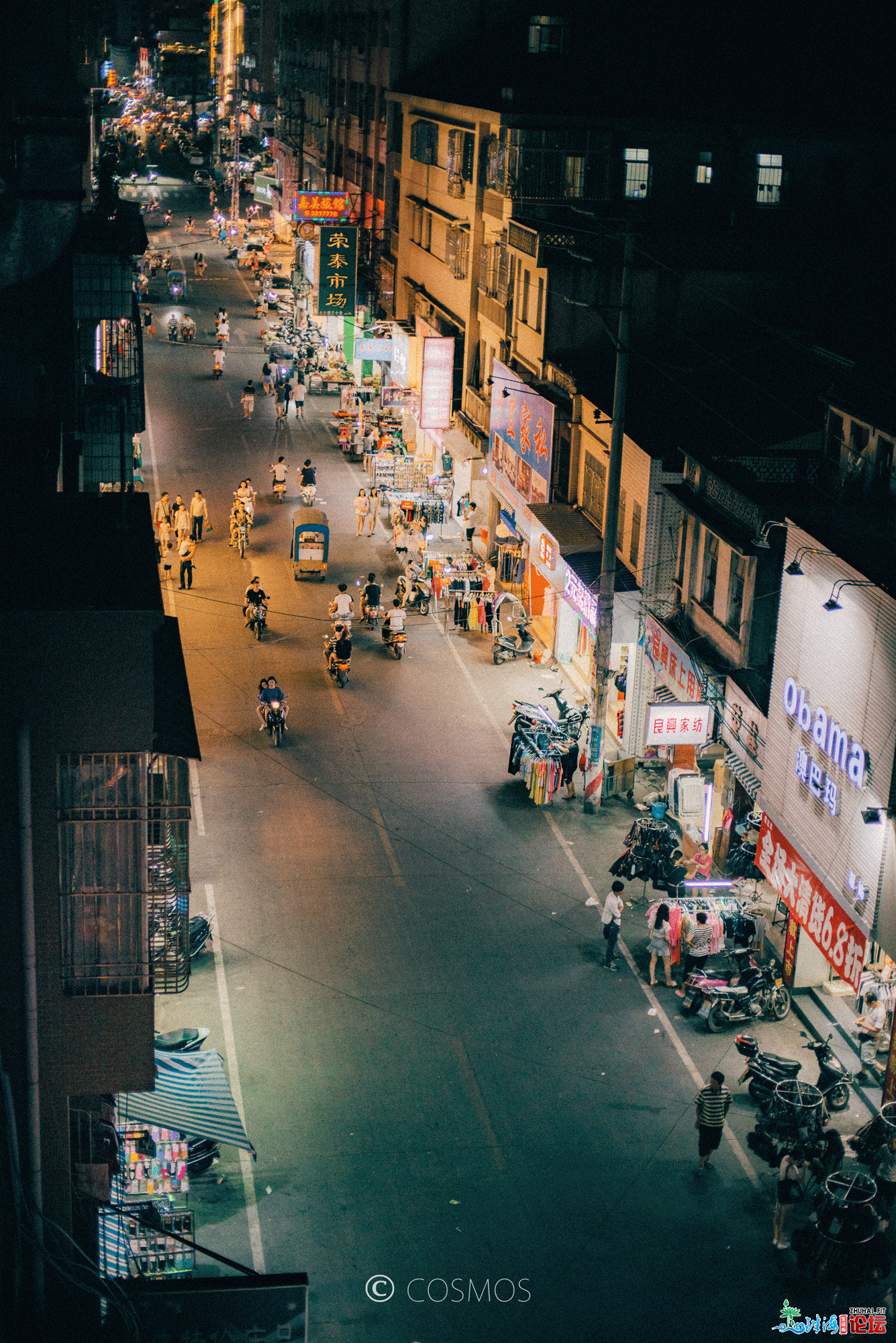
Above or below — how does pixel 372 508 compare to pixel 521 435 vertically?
below

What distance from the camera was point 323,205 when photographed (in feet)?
209

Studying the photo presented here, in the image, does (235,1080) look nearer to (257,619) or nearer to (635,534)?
(635,534)

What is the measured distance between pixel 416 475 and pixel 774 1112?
32.1 m

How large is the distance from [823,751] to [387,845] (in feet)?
31.9

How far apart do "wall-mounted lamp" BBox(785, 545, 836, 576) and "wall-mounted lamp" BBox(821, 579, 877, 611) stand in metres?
0.78

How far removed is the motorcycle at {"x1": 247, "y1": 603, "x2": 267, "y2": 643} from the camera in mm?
40156

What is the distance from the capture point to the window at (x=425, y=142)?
2197 inches

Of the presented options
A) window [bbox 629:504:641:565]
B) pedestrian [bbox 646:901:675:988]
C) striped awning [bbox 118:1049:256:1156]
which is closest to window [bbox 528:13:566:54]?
window [bbox 629:504:641:565]

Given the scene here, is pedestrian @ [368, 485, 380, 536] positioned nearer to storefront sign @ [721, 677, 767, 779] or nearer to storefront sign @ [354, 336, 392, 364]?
storefront sign @ [354, 336, 392, 364]

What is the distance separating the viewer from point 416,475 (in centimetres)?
5006

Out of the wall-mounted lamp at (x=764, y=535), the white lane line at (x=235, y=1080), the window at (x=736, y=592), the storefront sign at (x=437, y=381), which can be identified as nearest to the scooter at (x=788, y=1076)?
the white lane line at (x=235, y=1080)

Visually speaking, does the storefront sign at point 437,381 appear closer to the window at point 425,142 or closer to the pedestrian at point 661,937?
the window at point 425,142

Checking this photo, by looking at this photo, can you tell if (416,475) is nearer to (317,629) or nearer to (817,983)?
(317,629)

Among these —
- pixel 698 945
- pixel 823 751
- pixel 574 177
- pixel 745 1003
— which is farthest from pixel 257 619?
pixel 823 751
